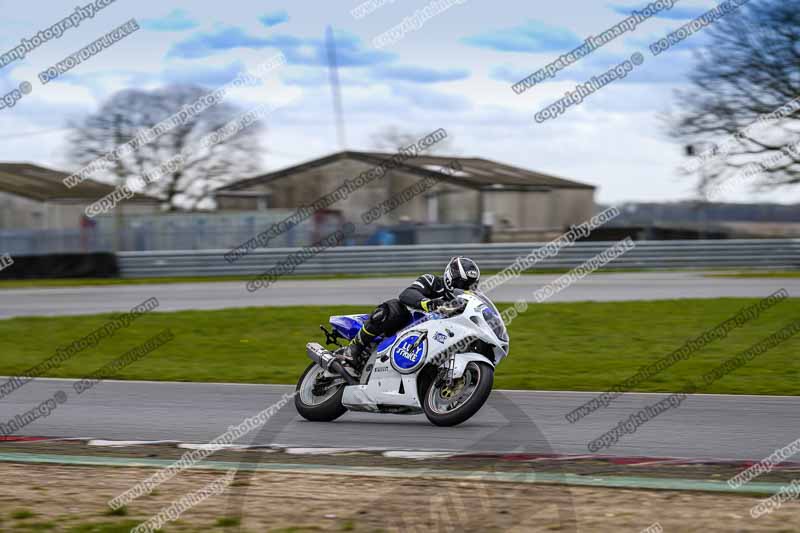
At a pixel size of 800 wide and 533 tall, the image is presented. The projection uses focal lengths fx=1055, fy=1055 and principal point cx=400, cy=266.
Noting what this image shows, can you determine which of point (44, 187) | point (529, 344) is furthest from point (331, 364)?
point (44, 187)

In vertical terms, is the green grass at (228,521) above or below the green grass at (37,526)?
below

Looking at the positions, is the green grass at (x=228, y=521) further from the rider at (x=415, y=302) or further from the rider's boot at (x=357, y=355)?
the rider's boot at (x=357, y=355)

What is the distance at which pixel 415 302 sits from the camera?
8469 mm

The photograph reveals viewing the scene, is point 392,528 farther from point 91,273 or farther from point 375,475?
point 91,273

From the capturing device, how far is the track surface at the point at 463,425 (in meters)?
7.86

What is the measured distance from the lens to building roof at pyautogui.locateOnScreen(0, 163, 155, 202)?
45.2 metres

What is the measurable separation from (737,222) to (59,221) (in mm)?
27847

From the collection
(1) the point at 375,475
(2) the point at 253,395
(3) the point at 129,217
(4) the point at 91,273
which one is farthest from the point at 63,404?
(3) the point at 129,217

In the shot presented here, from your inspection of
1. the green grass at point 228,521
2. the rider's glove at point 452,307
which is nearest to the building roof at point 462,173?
the rider's glove at point 452,307

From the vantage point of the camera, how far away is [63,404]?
10508 mm

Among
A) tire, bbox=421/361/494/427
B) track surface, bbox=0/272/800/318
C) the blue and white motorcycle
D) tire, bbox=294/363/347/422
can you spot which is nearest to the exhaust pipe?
the blue and white motorcycle

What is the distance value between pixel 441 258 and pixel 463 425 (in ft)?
69.8

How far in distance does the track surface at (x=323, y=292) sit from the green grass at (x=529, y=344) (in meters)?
1.96

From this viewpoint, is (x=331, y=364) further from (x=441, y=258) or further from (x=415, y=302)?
(x=441, y=258)
